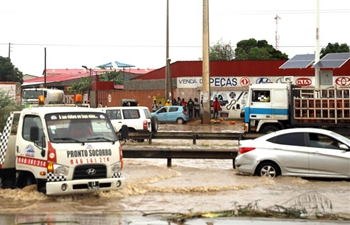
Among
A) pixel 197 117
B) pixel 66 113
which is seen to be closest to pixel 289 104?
pixel 66 113

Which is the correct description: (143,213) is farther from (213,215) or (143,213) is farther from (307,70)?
(307,70)

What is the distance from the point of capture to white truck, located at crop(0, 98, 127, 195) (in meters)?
11.8

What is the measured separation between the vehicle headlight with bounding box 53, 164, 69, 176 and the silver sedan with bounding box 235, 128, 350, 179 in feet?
18.1

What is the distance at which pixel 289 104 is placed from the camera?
2609 centimetres

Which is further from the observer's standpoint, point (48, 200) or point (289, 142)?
point (289, 142)

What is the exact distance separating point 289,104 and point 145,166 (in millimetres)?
8911

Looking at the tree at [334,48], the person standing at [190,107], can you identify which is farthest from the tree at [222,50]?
the person standing at [190,107]

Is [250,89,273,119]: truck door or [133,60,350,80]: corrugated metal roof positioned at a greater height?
[133,60,350,80]: corrugated metal roof

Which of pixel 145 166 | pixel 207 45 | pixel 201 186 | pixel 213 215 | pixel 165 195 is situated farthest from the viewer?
pixel 207 45

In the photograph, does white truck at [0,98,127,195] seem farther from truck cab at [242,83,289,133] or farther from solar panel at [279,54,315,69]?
solar panel at [279,54,315,69]

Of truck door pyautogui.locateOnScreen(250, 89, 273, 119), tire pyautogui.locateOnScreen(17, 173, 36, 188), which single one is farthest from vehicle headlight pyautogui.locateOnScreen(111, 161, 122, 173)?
truck door pyautogui.locateOnScreen(250, 89, 273, 119)

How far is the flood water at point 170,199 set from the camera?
35.8ft

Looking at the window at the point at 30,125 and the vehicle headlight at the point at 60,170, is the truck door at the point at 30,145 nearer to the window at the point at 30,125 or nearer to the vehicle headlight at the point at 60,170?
the window at the point at 30,125

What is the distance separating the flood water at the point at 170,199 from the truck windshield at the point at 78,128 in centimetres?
120
